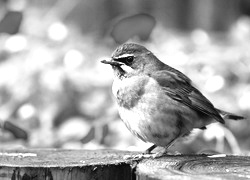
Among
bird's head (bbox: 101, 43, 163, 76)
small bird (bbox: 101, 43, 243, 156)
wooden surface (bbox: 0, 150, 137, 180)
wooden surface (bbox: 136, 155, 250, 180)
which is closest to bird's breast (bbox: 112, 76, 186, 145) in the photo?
small bird (bbox: 101, 43, 243, 156)

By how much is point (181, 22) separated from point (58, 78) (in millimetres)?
4944

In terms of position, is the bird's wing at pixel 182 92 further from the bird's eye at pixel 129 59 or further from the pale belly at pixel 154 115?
the bird's eye at pixel 129 59

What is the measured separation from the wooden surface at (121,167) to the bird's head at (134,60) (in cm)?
96

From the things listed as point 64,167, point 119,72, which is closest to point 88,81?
point 119,72

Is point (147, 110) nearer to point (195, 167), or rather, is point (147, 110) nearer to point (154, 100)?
point (154, 100)

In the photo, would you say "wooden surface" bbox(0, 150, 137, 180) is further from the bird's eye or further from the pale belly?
the bird's eye

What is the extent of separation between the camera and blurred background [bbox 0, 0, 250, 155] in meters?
6.58

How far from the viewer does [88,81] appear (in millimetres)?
7266

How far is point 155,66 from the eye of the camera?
5938mm

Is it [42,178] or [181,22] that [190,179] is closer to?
[42,178]

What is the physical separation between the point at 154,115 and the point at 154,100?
133 millimetres

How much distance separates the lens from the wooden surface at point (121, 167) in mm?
4400

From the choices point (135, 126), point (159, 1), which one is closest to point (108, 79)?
point (135, 126)

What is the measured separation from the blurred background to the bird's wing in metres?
0.26
